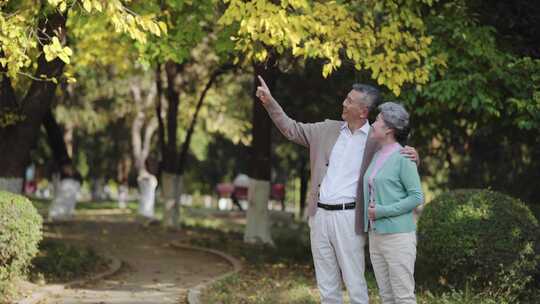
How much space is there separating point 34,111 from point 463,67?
258 inches

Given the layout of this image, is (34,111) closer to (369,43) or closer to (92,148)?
(369,43)

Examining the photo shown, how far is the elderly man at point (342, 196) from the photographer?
6480mm

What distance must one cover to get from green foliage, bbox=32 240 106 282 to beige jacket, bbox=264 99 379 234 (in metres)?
6.56

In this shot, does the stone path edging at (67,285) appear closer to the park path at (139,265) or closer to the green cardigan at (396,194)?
the park path at (139,265)

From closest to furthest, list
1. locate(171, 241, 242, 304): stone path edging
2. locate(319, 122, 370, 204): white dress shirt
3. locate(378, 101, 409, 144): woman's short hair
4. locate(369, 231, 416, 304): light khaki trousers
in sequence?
1. locate(369, 231, 416, 304): light khaki trousers
2. locate(378, 101, 409, 144): woman's short hair
3. locate(319, 122, 370, 204): white dress shirt
4. locate(171, 241, 242, 304): stone path edging

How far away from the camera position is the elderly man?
6.48m

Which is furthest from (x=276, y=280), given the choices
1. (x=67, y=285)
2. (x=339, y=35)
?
(x=339, y=35)

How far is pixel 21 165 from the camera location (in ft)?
44.3

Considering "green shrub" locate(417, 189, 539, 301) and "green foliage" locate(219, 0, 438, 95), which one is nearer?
"green shrub" locate(417, 189, 539, 301)

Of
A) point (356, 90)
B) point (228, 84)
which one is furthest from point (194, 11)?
point (228, 84)


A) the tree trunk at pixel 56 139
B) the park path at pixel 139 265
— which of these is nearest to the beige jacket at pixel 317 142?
the park path at pixel 139 265

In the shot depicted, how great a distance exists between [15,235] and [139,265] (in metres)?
5.59

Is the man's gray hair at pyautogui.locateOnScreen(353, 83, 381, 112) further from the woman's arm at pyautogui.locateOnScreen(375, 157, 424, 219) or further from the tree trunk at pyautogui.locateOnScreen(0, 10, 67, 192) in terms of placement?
the tree trunk at pyautogui.locateOnScreen(0, 10, 67, 192)

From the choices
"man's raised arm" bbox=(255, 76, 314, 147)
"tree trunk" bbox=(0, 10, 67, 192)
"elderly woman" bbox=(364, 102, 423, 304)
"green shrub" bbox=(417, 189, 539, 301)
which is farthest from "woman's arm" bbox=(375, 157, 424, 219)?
"tree trunk" bbox=(0, 10, 67, 192)
